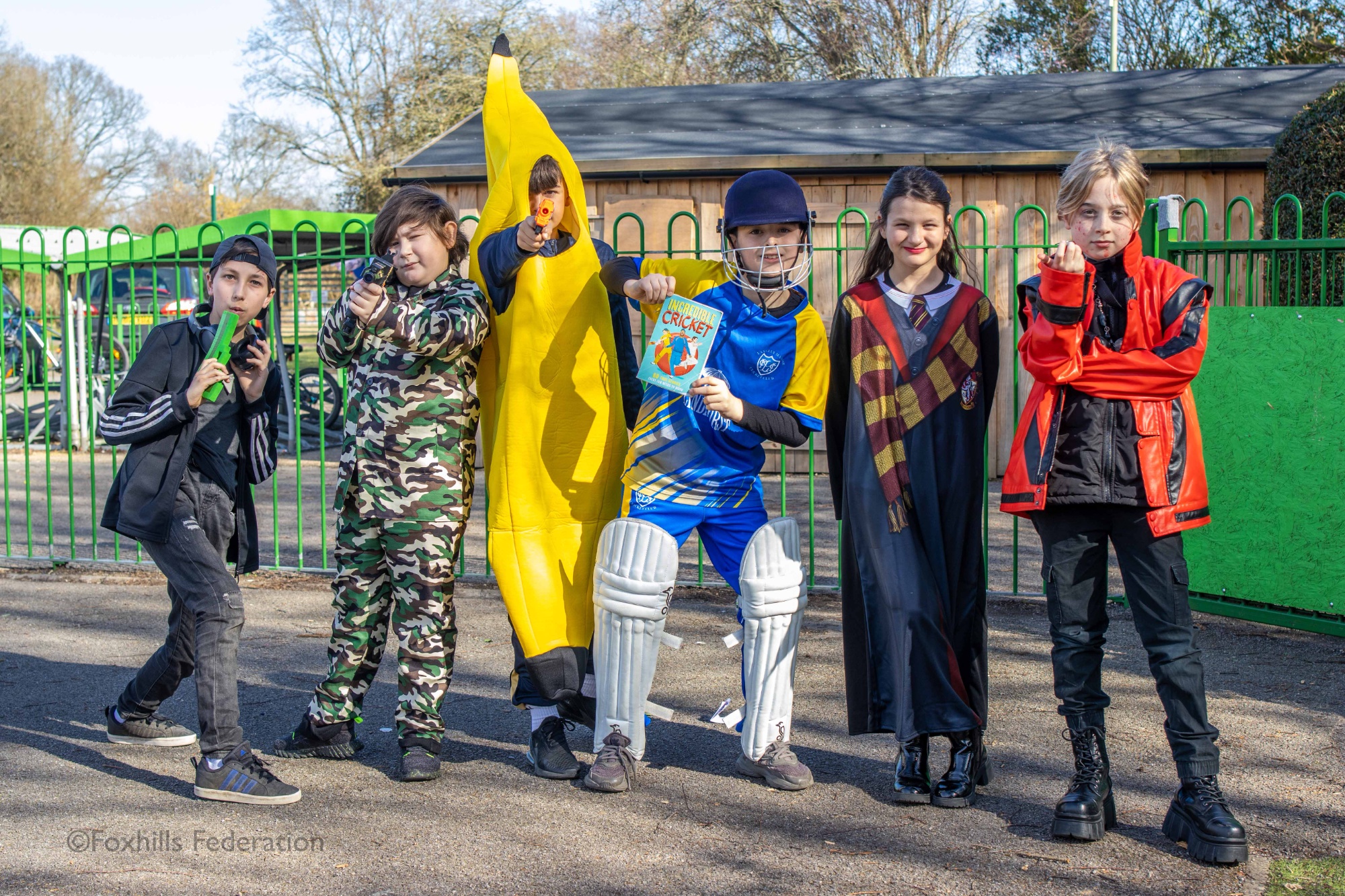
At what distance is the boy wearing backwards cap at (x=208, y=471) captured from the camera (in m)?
3.23

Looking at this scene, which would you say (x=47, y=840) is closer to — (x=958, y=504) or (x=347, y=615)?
(x=347, y=615)

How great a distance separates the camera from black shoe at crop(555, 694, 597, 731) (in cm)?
363

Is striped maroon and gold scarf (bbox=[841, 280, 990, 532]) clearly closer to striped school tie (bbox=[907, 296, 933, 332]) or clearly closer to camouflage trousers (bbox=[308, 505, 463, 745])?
striped school tie (bbox=[907, 296, 933, 332])

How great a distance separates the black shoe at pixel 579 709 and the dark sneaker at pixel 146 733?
1.23 meters

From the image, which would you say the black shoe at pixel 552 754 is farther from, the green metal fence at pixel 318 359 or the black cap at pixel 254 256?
the black cap at pixel 254 256

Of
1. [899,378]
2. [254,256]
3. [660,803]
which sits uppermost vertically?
[254,256]

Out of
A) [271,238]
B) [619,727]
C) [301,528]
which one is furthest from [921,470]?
[301,528]

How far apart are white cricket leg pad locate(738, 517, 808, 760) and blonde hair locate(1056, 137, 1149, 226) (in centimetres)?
116

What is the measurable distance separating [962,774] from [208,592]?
7.10 ft

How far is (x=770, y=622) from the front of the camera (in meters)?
3.29

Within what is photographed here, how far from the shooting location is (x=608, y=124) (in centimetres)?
1116

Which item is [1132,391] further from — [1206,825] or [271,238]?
[271,238]

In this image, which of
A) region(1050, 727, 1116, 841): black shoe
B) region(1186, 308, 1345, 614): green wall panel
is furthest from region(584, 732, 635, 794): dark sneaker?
region(1186, 308, 1345, 614): green wall panel

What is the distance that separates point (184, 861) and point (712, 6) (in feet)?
91.6
